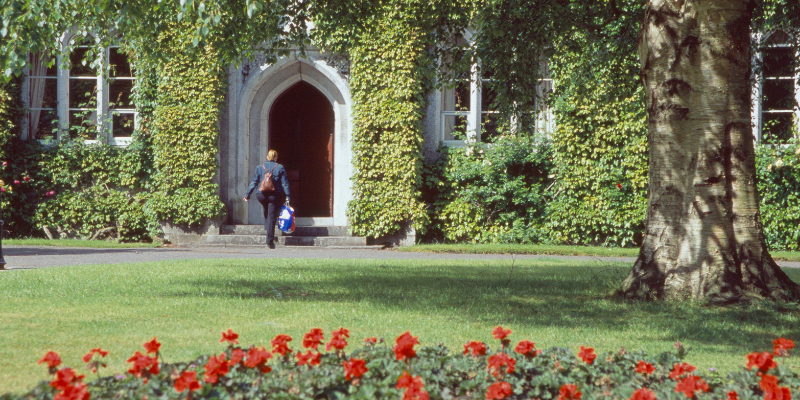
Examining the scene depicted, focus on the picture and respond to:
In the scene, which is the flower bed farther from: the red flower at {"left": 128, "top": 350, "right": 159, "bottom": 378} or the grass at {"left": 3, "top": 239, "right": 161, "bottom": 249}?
the grass at {"left": 3, "top": 239, "right": 161, "bottom": 249}

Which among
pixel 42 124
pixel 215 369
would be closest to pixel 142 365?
pixel 215 369

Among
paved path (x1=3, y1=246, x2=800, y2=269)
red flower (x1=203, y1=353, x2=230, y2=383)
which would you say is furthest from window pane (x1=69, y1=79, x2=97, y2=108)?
red flower (x1=203, y1=353, x2=230, y2=383)

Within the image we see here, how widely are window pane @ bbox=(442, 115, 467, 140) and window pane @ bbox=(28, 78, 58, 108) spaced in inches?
343

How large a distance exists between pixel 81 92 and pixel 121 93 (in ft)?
2.94

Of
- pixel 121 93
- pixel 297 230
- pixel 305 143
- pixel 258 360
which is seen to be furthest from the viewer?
pixel 305 143

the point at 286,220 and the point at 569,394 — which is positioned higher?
the point at 286,220

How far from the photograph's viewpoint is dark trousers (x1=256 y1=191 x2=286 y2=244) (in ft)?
44.3

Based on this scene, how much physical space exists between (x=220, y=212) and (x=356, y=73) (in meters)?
3.98

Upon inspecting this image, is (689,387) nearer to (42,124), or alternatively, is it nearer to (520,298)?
(520,298)

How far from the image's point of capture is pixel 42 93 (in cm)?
1600

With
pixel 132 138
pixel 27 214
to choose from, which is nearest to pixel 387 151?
pixel 132 138

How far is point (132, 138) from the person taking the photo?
1557 centimetres

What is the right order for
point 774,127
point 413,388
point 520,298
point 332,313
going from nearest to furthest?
point 413,388, point 332,313, point 520,298, point 774,127

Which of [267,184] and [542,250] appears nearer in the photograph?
[542,250]
